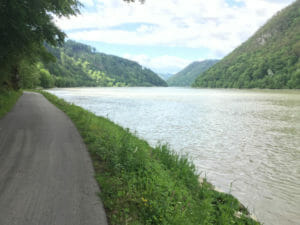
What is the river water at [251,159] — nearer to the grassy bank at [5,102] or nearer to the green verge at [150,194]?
the green verge at [150,194]

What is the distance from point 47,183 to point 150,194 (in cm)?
258

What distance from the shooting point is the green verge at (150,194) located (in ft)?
Answer: 16.8

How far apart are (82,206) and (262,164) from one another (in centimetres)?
982

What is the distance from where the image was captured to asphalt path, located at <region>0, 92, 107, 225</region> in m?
4.73

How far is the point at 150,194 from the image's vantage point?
18.9 feet

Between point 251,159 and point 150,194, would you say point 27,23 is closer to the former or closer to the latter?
point 150,194

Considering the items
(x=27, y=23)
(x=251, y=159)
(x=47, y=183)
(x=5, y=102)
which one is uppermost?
(x=27, y=23)

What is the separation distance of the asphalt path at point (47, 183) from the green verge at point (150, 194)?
1.21 feet

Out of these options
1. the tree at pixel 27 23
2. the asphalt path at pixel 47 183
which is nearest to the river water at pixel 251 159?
the asphalt path at pixel 47 183

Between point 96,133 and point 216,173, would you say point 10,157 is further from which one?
point 216,173

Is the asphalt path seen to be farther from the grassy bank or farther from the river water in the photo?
the grassy bank

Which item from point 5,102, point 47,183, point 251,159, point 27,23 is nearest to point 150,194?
point 47,183

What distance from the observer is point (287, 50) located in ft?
600

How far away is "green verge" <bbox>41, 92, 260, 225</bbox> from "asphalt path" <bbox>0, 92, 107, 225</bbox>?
1.21 ft
